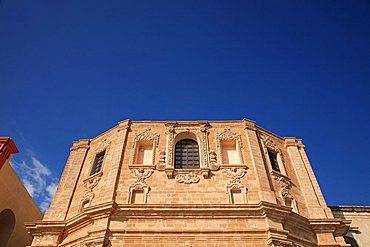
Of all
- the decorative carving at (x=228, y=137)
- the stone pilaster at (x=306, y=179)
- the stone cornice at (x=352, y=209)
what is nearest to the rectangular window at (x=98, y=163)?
the decorative carving at (x=228, y=137)

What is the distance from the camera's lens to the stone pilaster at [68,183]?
13.3 meters

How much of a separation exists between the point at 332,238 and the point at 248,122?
698 centimetres

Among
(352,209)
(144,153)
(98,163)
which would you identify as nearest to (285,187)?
(352,209)

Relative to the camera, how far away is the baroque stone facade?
36.7ft

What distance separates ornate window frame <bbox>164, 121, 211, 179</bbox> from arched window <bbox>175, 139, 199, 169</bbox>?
277mm

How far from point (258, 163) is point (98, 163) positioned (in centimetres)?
853

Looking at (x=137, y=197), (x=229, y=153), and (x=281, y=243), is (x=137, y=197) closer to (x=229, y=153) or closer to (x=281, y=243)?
(x=229, y=153)

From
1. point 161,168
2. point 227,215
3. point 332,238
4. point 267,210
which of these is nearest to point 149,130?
point 161,168

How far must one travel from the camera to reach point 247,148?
14.7 meters

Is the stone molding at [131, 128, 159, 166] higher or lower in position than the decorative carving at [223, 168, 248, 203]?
higher

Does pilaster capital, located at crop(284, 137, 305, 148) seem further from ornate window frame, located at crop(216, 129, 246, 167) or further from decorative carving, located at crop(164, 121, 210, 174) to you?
decorative carving, located at crop(164, 121, 210, 174)

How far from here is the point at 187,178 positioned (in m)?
13.2

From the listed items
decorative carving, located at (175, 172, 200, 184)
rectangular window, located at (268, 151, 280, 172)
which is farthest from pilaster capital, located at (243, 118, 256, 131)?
decorative carving, located at (175, 172, 200, 184)

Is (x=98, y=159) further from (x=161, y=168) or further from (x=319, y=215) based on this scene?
(x=319, y=215)
